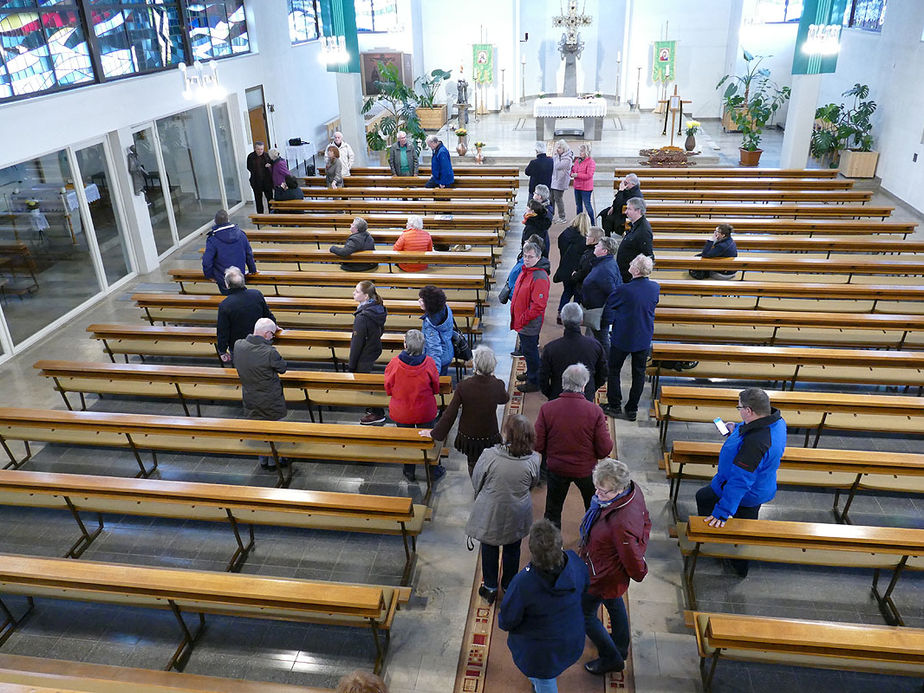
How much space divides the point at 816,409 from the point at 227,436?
4549 mm

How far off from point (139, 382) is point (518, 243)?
629 centimetres

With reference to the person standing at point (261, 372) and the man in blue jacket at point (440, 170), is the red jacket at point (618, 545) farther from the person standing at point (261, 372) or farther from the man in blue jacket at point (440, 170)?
the man in blue jacket at point (440, 170)

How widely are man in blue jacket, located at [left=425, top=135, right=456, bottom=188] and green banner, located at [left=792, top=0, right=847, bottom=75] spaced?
304 inches

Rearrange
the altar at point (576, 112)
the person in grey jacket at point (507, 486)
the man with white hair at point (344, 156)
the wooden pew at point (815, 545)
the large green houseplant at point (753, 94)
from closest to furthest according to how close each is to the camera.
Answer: the person in grey jacket at point (507, 486) → the wooden pew at point (815, 545) → the man with white hair at point (344, 156) → the large green houseplant at point (753, 94) → the altar at point (576, 112)

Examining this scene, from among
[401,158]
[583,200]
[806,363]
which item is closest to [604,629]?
[806,363]

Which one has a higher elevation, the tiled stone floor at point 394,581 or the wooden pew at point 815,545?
the wooden pew at point 815,545

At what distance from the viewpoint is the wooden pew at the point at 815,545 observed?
12.6ft

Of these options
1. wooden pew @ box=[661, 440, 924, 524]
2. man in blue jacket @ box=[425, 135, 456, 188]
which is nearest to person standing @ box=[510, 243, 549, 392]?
wooden pew @ box=[661, 440, 924, 524]

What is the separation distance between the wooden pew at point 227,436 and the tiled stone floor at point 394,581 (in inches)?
14.2

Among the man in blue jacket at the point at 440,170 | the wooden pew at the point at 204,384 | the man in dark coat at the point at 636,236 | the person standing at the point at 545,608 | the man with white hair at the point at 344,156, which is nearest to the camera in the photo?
the person standing at the point at 545,608

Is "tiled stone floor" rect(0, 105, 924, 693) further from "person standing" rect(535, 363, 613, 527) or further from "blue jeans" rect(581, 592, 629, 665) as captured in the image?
"person standing" rect(535, 363, 613, 527)

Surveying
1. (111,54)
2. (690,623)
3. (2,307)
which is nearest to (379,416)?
(690,623)

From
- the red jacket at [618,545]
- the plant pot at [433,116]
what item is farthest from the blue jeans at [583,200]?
the plant pot at [433,116]

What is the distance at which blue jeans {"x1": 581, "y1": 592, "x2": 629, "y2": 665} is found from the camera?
3.61 meters
